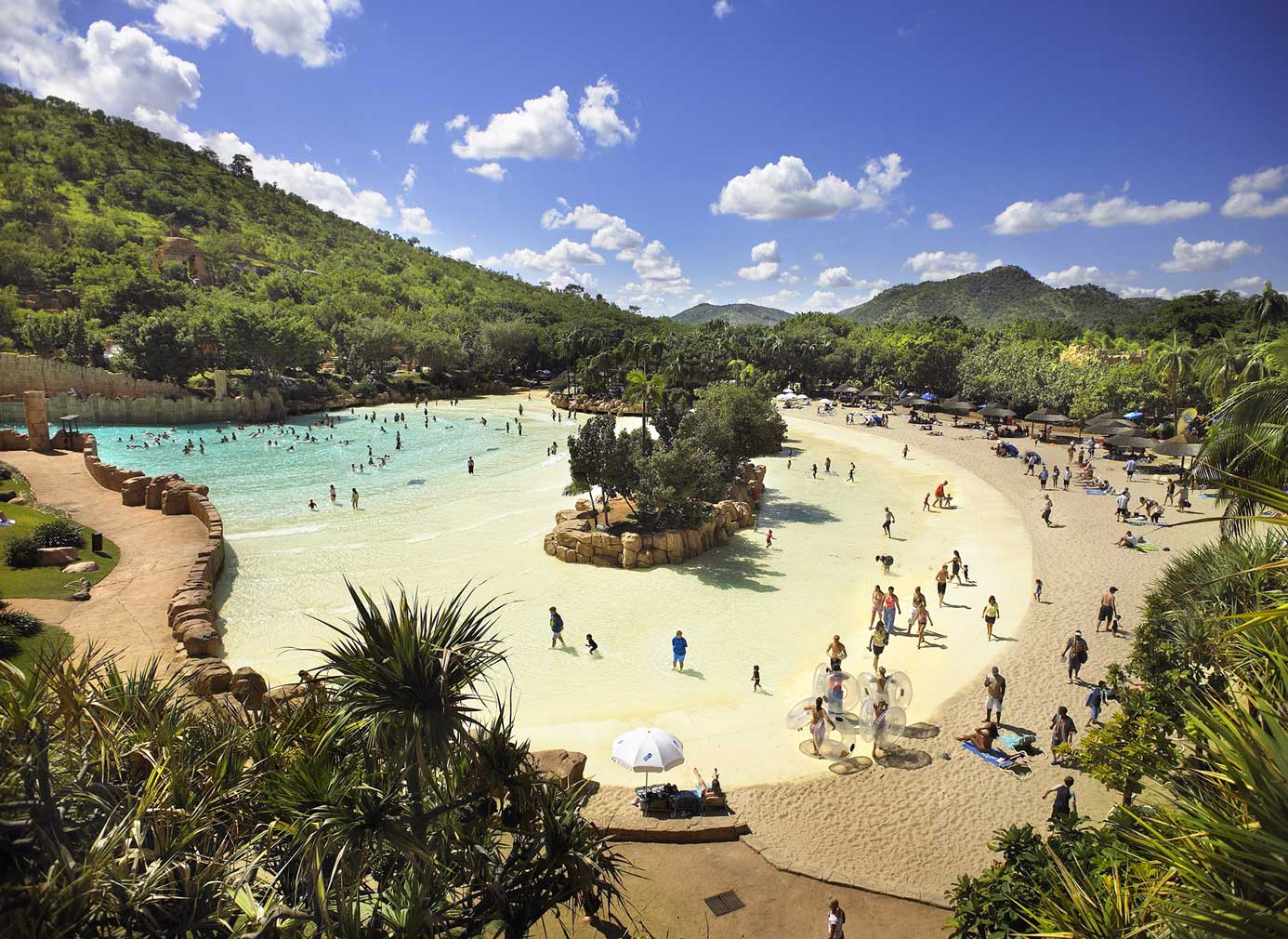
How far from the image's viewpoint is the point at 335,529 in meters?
25.7

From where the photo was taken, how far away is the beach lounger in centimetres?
1108

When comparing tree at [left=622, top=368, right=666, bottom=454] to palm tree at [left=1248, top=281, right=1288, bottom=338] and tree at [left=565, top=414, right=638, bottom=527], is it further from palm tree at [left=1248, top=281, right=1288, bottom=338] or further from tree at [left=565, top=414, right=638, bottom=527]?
palm tree at [left=1248, top=281, right=1288, bottom=338]

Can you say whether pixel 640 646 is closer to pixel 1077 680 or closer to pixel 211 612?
pixel 1077 680

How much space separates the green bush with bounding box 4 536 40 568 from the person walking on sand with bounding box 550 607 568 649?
1425cm

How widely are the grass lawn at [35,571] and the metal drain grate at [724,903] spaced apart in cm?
1724

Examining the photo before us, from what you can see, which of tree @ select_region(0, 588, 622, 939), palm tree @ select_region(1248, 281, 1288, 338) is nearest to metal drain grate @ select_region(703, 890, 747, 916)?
tree @ select_region(0, 588, 622, 939)

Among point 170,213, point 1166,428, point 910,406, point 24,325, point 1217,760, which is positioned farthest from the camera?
point 170,213

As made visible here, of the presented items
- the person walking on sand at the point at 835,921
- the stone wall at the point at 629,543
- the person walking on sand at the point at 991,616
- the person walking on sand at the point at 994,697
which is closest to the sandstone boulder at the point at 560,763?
the person walking on sand at the point at 835,921

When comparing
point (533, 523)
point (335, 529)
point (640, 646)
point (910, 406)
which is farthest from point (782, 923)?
point (910, 406)

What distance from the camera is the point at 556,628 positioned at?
15961 mm

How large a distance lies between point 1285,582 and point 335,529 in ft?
Answer: 89.6

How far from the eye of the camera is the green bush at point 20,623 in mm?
12797

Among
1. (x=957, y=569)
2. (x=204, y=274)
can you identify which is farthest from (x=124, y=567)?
(x=204, y=274)

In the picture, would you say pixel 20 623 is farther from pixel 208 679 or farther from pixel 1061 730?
pixel 1061 730
